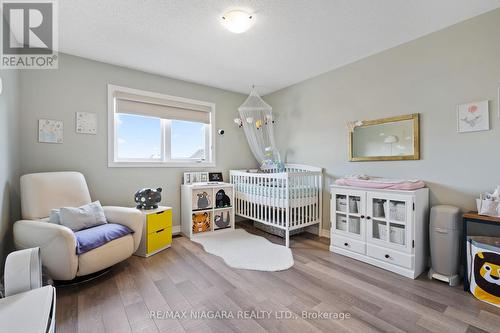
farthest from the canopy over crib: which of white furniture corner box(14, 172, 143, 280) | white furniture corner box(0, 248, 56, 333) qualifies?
white furniture corner box(0, 248, 56, 333)

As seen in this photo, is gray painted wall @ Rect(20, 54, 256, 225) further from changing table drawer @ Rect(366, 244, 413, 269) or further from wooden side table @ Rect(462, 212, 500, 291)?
wooden side table @ Rect(462, 212, 500, 291)

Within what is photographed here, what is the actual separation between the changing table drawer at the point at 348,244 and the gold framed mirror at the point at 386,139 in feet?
3.36

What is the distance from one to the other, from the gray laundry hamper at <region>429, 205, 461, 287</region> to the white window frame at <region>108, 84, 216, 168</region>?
3.06 m

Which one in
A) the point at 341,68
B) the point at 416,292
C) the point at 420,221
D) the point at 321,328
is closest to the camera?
the point at 321,328

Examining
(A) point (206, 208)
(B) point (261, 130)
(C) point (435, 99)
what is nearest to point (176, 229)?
(A) point (206, 208)

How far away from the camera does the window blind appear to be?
3018 millimetres

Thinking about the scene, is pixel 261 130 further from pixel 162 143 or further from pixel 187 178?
pixel 162 143

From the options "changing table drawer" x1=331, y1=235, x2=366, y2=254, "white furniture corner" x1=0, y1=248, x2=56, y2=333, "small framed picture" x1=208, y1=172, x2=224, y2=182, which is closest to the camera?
"white furniture corner" x1=0, y1=248, x2=56, y2=333

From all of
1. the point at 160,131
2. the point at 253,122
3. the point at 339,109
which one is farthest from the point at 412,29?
the point at 160,131

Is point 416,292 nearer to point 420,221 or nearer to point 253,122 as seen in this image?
point 420,221

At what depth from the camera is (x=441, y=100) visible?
7.24ft

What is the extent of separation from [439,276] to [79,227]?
3424mm

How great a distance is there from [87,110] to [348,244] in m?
3.62

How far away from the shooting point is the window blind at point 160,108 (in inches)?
119
